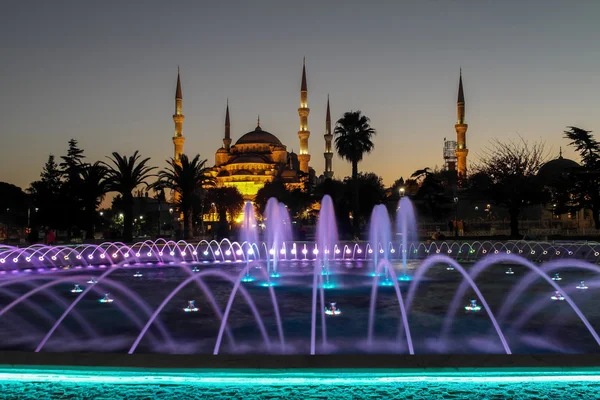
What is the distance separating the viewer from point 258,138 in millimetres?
96500

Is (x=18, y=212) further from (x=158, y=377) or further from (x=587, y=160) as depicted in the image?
(x=158, y=377)

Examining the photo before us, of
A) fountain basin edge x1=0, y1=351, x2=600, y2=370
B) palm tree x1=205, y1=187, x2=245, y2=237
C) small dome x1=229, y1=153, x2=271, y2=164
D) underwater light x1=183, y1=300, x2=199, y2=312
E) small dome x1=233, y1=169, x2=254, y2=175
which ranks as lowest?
underwater light x1=183, y1=300, x2=199, y2=312

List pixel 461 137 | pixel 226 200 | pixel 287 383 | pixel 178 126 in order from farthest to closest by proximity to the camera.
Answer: pixel 178 126, pixel 461 137, pixel 226 200, pixel 287 383

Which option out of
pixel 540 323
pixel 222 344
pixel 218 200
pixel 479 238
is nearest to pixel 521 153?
pixel 479 238

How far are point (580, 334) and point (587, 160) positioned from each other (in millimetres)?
38268

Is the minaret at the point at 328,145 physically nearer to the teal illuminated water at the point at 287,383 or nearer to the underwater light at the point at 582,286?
the underwater light at the point at 582,286

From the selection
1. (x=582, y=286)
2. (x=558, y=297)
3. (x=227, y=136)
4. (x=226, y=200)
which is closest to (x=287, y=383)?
(x=558, y=297)

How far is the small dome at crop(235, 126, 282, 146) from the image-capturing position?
9598 cm

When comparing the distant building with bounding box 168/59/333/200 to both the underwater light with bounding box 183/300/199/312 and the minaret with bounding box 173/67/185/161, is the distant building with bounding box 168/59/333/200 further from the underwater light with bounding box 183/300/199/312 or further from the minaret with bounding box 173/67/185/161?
the underwater light with bounding box 183/300/199/312

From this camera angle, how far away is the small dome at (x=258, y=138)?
95981mm

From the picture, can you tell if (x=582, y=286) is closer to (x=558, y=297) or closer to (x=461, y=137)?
(x=558, y=297)

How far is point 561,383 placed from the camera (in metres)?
5.12

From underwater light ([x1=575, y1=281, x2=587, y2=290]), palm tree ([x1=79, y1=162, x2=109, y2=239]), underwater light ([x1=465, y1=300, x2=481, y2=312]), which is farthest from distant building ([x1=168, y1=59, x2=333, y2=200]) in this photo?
underwater light ([x1=465, y1=300, x2=481, y2=312])

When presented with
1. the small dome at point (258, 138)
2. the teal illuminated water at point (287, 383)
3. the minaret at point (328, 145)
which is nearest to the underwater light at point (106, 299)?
the teal illuminated water at point (287, 383)
